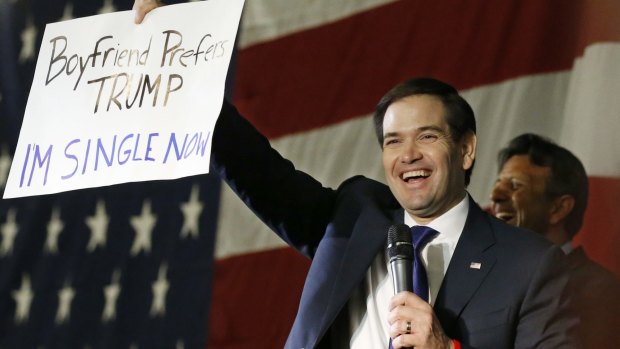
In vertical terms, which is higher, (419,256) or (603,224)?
(603,224)

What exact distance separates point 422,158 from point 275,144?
117 centimetres

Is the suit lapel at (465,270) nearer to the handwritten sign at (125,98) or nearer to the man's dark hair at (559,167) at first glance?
the handwritten sign at (125,98)

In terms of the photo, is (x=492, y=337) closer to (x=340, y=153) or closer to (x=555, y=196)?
(x=555, y=196)

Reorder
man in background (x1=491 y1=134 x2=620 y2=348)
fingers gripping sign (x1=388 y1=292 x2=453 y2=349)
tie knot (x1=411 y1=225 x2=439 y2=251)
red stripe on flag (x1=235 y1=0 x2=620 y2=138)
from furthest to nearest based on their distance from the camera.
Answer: red stripe on flag (x1=235 y1=0 x2=620 y2=138) < man in background (x1=491 y1=134 x2=620 y2=348) < tie knot (x1=411 y1=225 x2=439 y2=251) < fingers gripping sign (x1=388 y1=292 x2=453 y2=349)

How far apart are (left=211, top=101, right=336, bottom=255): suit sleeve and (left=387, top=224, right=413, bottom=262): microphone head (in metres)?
0.30

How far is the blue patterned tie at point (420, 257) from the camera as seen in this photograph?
4.91 ft

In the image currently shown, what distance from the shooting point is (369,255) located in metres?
1.59

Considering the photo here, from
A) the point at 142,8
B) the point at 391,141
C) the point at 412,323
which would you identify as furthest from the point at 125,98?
the point at 412,323

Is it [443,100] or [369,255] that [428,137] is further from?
[369,255]

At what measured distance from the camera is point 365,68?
8.84 ft

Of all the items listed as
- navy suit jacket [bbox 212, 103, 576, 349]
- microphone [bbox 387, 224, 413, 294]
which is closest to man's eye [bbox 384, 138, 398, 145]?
navy suit jacket [bbox 212, 103, 576, 349]

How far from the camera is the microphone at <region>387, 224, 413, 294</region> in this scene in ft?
4.58

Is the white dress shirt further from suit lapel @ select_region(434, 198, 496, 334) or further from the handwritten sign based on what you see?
the handwritten sign

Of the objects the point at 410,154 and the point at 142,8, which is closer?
the point at 410,154
